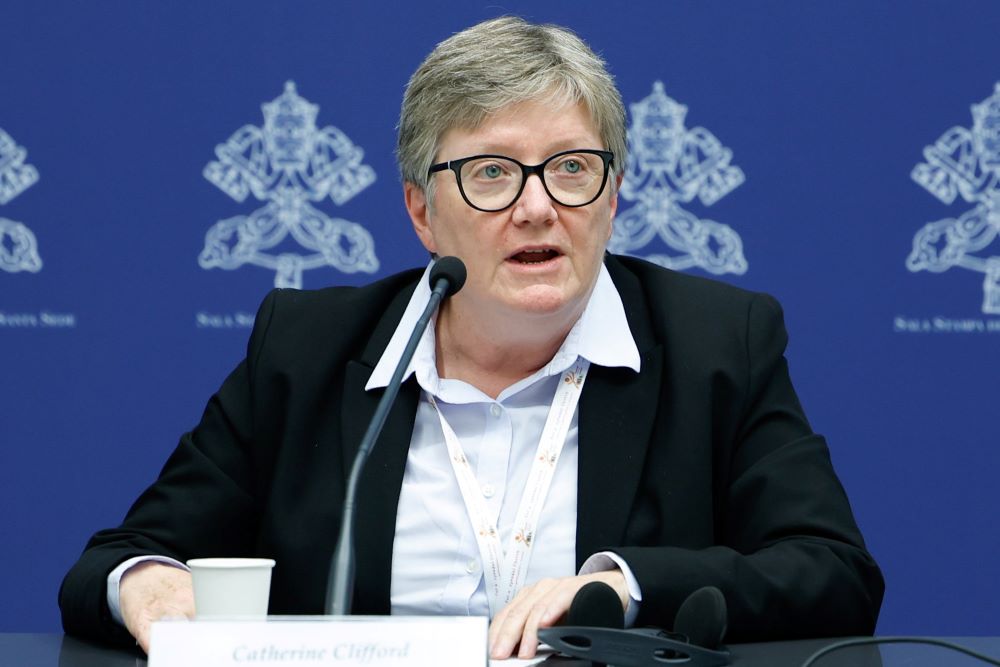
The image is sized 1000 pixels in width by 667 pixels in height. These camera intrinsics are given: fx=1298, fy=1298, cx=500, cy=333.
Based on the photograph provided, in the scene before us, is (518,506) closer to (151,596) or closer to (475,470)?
(475,470)

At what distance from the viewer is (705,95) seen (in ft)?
8.38

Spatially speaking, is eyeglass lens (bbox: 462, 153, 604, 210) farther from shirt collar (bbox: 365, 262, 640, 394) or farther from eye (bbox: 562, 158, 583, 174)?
shirt collar (bbox: 365, 262, 640, 394)

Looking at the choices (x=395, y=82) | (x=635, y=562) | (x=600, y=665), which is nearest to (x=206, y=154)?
(x=395, y=82)

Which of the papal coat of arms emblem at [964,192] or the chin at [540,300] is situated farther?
the papal coat of arms emblem at [964,192]

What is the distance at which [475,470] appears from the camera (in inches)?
71.1

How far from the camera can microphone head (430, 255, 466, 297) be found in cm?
146

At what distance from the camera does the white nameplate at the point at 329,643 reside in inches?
41.2

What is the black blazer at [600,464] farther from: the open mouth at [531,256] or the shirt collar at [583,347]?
the open mouth at [531,256]

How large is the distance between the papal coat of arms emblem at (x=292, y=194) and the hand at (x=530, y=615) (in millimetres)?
1290

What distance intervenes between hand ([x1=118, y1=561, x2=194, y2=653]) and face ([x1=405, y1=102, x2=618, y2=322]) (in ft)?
1.85

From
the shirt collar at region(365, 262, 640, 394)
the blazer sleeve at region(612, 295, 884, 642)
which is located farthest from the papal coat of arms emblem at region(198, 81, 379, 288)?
the blazer sleeve at region(612, 295, 884, 642)

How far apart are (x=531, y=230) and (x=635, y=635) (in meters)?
0.72

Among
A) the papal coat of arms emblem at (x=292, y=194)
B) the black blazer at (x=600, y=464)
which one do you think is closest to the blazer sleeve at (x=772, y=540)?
the black blazer at (x=600, y=464)

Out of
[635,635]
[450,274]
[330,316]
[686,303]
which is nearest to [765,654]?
[635,635]
